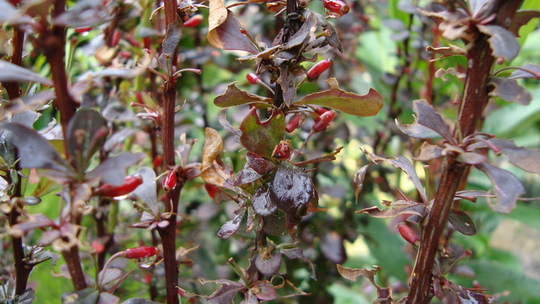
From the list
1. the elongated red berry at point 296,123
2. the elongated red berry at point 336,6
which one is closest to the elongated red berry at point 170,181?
the elongated red berry at point 296,123

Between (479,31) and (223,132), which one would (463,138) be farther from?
(223,132)

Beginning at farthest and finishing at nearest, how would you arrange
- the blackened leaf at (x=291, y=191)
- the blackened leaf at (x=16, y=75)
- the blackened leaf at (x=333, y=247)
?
the blackened leaf at (x=333, y=247)
the blackened leaf at (x=291, y=191)
the blackened leaf at (x=16, y=75)

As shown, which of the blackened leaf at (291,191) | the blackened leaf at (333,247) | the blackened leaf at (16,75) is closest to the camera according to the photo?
the blackened leaf at (16,75)

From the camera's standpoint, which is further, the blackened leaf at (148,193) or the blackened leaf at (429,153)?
the blackened leaf at (148,193)

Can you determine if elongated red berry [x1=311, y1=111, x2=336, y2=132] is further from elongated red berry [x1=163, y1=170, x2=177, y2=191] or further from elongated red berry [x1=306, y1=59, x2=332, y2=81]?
elongated red berry [x1=163, y1=170, x2=177, y2=191]

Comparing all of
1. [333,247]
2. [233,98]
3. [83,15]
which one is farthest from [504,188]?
[333,247]

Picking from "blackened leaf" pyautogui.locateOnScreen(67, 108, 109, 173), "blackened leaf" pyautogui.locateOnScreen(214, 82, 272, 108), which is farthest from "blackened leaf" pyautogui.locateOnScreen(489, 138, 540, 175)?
"blackened leaf" pyautogui.locateOnScreen(67, 108, 109, 173)

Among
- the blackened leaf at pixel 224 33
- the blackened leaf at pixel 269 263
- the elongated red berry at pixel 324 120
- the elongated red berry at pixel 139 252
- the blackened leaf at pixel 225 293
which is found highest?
the blackened leaf at pixel 224 33

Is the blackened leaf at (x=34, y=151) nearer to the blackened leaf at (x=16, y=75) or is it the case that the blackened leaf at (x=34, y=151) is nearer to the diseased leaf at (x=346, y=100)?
the blackened leaf at (x=16, y=75)
